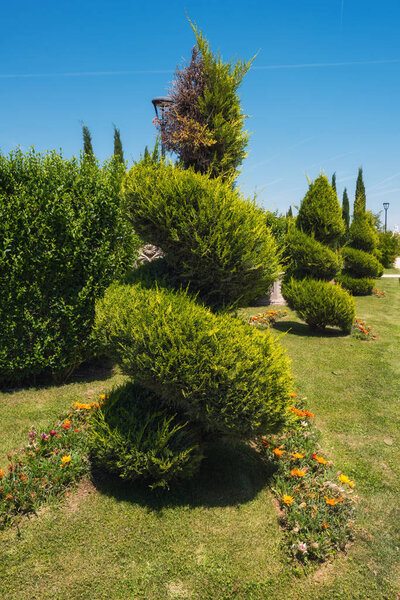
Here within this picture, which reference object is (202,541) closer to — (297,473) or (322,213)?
(297,473)

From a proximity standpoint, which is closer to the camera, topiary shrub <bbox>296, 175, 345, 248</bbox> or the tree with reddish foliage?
the tree with reddish foliage

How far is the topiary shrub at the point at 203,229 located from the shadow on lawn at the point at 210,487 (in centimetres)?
184

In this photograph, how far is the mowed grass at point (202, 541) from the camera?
283 cm

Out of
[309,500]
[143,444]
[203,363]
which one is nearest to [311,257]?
[309,500]

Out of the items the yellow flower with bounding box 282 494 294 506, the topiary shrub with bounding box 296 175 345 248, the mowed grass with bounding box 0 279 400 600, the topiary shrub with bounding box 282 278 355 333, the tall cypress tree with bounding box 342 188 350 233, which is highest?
the tall cypress tree with bounding box 342 188 350 233

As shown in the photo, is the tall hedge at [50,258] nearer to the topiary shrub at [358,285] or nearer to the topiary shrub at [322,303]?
the topiary shrub at [322,303]

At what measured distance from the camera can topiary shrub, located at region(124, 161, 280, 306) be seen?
377 centimetres

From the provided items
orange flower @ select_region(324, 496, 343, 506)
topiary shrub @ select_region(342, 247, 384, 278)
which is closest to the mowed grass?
orange flower @ select_region(324, 496, 343, 506)

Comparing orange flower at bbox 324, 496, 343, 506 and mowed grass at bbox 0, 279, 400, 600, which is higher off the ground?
orange flower at bbox 324, 496, 343, 506

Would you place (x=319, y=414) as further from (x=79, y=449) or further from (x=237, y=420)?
(x=79, y=449)

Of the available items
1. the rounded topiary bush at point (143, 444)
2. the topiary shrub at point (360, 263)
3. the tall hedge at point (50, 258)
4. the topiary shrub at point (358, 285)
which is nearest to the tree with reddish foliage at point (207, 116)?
the tall hedge at point (50, 258)

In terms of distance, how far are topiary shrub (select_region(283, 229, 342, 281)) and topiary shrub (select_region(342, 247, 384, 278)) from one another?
9.54m

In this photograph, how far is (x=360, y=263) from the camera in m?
19.1

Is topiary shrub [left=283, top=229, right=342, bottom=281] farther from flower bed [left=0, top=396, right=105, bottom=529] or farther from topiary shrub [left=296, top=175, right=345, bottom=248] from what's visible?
flower bed [left=0, top=396, right=105, bottom=529]
